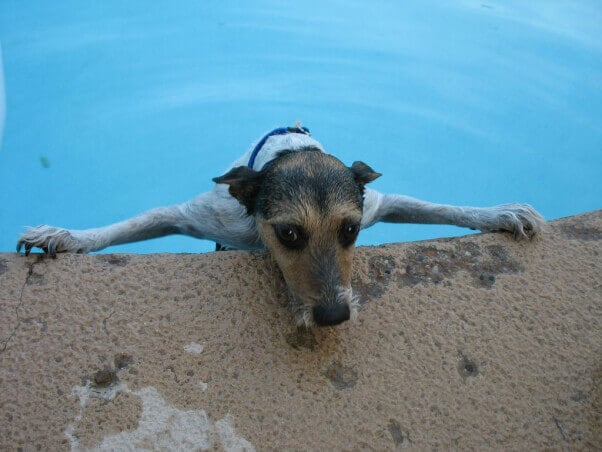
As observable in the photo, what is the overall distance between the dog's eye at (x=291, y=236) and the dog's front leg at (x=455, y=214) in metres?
1.71

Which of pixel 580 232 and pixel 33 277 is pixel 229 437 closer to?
pixel 33 277

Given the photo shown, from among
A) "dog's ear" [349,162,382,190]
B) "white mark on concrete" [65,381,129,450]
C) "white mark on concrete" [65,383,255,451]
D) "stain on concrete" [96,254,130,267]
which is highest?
"dog's ear" [349,162,382,190]

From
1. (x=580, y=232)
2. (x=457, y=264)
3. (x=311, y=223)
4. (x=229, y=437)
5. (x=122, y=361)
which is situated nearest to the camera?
(x=229, y=437)

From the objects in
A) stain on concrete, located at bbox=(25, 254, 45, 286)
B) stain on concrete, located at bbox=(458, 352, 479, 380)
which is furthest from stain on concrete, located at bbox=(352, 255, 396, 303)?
stain on concrete, located at bbox=(25, 254, 45, 286)

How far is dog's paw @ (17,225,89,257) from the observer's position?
3.56m

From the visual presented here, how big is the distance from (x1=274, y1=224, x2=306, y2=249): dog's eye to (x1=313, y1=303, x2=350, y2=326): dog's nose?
1.58 ft

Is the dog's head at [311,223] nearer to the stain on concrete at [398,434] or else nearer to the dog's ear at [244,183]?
the dog's ear at [244,183]

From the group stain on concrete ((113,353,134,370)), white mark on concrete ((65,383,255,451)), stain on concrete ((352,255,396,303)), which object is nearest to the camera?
white mark on concrete ((65,383,255,451))

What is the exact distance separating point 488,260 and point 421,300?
648 mm

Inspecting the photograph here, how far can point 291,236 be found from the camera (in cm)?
311

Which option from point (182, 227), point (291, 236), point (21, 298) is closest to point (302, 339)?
point (291, 236)

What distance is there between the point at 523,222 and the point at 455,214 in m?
0.82

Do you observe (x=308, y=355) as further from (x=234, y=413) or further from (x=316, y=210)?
(x=316, y=210)

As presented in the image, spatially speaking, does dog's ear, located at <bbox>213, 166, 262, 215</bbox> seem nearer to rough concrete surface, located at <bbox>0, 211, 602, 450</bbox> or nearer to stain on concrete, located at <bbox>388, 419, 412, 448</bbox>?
rough concrete surface, located at <bbox>0, 211, 602, 450</bbox>
